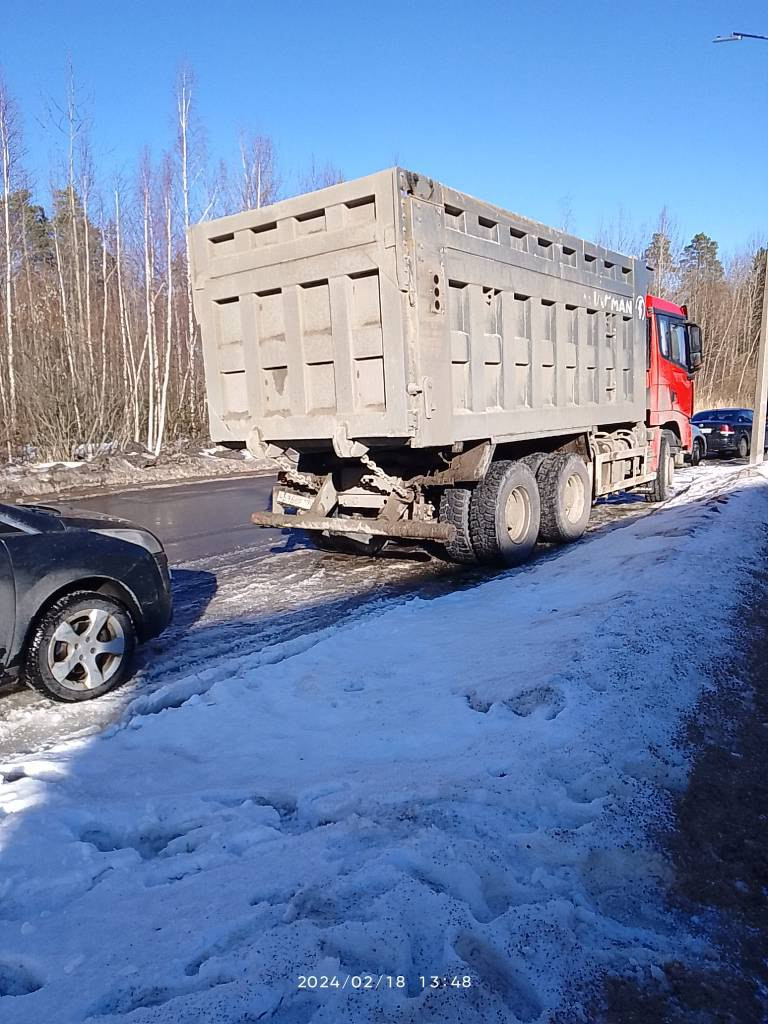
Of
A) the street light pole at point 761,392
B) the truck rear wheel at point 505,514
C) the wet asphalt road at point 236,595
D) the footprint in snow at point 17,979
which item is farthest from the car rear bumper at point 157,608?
the street light pole at point 761,392

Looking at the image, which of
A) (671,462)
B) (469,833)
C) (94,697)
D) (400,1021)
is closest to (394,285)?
(94,697)

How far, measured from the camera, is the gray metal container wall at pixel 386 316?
6.28m

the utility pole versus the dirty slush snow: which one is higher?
the utility pole

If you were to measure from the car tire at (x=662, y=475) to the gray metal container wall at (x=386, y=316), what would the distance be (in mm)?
4348

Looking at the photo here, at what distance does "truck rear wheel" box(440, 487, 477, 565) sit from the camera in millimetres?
7734

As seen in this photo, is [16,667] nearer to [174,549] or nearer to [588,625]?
[588,625]

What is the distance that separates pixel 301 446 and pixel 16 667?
13.0 feet

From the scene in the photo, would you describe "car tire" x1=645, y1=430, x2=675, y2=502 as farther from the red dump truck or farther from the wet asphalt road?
the red dump truck

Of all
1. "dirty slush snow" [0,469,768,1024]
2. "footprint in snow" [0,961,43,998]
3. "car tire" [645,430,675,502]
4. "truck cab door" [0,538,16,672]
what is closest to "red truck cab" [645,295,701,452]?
"car tire" [645,430,675,502]

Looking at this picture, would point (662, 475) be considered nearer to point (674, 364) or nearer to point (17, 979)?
point (674, 364)

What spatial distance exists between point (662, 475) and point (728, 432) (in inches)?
399

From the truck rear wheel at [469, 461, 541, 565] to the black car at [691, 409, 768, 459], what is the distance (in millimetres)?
14564

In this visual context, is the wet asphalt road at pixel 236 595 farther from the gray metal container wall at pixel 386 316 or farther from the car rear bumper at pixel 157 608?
the gray metal container wall at pixel 386 316
